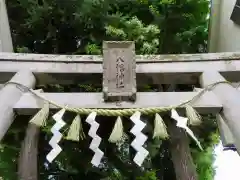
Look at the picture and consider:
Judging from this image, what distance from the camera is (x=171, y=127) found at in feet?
6.82

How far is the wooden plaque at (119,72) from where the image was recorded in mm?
1891

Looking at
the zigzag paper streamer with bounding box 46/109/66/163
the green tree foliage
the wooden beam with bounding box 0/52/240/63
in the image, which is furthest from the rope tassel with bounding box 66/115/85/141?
the green tree foliage

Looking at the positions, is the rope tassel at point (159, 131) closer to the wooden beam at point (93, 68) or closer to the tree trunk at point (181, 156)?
the tree trunk at point (181, 156)

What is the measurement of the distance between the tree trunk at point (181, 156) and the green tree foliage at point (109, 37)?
599 mm

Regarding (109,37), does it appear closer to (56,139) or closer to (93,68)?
(93,68)

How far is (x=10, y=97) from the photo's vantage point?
187 cm

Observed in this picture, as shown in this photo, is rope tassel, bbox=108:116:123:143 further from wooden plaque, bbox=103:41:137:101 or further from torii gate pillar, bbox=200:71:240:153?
torii gate pillar, bbox=200:71:240:153

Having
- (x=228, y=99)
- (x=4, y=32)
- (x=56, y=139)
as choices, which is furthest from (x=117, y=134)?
(x=4, y=32)

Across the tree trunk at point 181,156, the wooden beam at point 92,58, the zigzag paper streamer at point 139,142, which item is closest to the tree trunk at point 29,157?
the wooden beam at point 92,58

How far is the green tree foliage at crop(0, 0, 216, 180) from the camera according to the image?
275 centimetres

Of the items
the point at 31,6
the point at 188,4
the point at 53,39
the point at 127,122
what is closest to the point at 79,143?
the point at 127,122

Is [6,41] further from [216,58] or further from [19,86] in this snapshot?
[216,58]

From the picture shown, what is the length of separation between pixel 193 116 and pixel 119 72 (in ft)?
1.50

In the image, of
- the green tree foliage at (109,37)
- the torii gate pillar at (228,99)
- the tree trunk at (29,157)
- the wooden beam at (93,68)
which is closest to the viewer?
the torii gate pillar at (228,99)
